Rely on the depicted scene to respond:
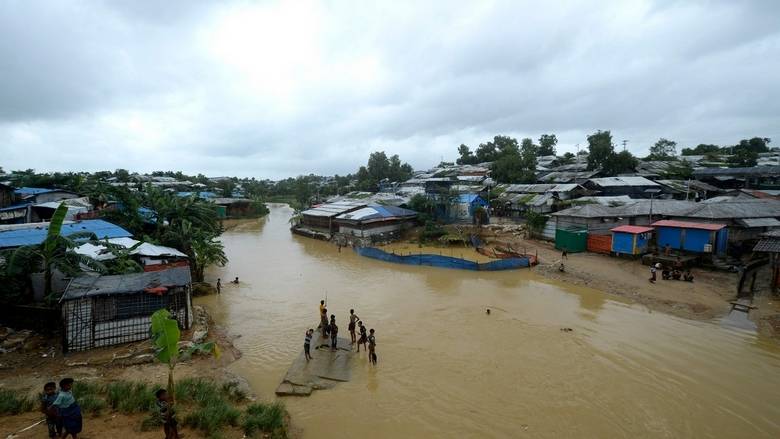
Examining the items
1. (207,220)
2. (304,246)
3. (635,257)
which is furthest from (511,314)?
(304,246)

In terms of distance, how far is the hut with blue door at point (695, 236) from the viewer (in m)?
22.7

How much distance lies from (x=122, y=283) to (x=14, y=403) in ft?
16.0

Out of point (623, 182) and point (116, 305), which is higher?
point (623, 182)

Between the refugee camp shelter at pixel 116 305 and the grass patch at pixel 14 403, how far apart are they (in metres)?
3.30

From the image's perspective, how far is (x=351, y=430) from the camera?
30.9ft

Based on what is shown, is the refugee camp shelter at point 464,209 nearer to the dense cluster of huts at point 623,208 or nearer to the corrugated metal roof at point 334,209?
the dense cluster of huts at point 623,208

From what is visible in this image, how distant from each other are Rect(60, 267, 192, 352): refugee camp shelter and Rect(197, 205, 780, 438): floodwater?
322 centimetres

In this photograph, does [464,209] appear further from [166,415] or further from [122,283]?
[166,415]

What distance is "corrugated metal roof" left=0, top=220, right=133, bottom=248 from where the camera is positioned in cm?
1554

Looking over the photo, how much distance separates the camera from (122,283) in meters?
12.7

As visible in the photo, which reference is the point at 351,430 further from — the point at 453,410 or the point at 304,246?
the point at 304,246

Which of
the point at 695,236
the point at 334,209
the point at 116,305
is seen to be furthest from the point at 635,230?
the point at 116,305

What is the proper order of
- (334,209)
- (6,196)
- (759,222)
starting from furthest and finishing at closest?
(334,209), (6,196), (759,222)

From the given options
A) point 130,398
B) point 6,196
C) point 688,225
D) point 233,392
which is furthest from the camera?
point 6,196
